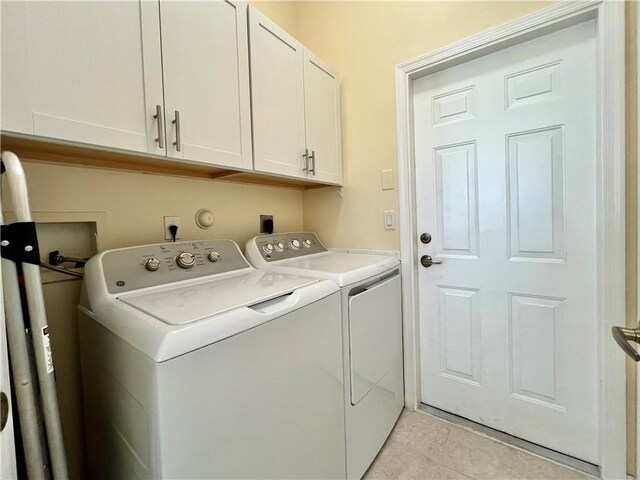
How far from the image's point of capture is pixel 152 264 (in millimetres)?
1053

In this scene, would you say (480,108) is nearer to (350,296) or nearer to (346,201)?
Result: (346,201)

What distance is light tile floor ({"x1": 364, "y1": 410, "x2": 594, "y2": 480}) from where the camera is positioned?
4.20 feet

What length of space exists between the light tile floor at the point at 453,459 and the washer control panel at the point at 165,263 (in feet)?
4.06

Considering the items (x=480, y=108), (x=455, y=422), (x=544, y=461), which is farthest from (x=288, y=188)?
(x=544, y=461)

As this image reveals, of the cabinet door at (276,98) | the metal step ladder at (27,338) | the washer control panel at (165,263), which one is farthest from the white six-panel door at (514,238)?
the metal step ladder at (27,338)

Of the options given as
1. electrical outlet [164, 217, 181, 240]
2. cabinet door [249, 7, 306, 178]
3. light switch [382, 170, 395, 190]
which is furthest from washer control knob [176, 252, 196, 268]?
light switch [382, 170, 395, 190]

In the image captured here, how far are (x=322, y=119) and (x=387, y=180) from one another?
1.89 ft

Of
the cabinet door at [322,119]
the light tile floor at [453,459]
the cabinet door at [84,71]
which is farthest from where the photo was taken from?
the cabinet door at [322,119]

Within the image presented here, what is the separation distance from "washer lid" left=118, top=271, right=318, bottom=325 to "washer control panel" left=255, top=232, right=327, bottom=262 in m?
0.31

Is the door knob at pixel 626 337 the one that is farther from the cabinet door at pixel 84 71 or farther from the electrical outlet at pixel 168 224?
the electrical outlet at pixel 168 224

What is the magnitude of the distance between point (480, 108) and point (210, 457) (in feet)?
6.27

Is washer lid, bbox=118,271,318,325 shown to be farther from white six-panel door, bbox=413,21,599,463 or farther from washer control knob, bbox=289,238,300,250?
white six-panel door, bbox=413,21,599,463

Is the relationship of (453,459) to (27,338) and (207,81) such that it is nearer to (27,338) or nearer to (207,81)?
(27,338)

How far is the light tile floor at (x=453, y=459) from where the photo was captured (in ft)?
4.20
